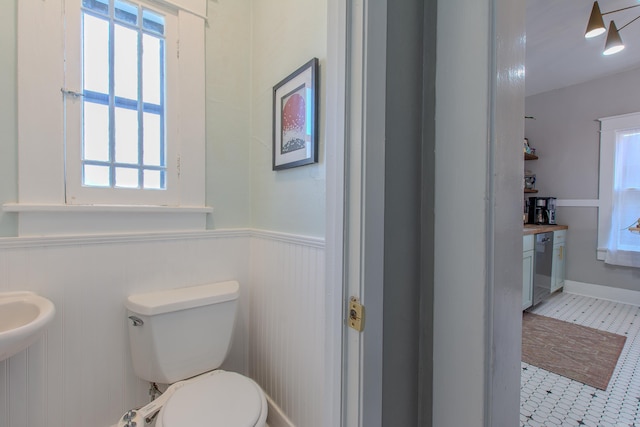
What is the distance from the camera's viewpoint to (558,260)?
10.6 ft

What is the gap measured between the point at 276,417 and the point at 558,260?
341 cm

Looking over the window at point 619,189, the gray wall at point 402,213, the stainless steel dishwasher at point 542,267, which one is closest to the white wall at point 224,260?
the gray wall at point 402,213

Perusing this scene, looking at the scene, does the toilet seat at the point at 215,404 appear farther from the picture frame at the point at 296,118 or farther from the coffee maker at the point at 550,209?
the coffee maker at the point at 550,209

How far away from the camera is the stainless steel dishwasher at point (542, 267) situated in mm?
2826

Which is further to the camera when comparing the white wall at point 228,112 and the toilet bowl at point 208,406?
the white wall at point 228,112

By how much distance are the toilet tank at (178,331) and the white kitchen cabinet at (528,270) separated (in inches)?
98.8

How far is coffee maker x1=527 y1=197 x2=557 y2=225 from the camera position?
3418 millimetres

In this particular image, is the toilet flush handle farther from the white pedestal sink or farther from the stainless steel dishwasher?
the stainless steel dishwasher

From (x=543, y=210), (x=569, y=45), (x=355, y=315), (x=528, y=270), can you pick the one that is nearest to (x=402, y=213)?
(x=355, y=315)

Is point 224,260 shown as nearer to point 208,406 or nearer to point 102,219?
point 102,219

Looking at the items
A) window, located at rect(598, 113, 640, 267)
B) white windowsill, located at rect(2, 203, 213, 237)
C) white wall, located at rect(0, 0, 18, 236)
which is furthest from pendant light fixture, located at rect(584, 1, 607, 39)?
white wall, located at rect(0, 0, 18, 236)

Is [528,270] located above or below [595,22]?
below

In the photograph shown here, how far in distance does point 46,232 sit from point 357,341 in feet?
4.28

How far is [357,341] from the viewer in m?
0.54
